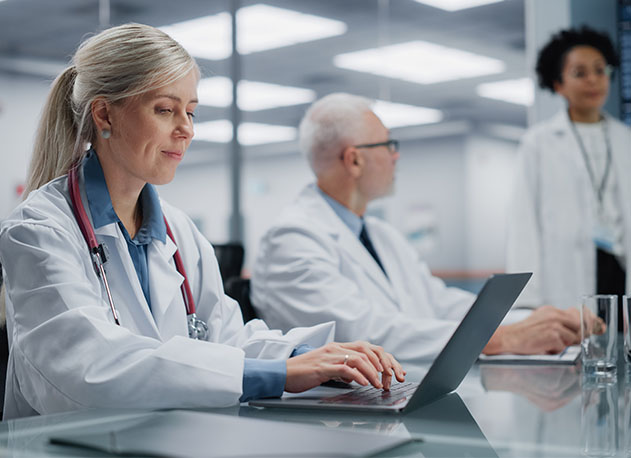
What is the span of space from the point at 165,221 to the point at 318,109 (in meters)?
0.93

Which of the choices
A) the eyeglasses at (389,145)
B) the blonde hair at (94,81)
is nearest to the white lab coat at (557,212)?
the eyeglasses at (389,145)

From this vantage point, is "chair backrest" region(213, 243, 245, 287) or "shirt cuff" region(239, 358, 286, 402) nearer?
"shirt cuff" region(239, 358, 286, 402)

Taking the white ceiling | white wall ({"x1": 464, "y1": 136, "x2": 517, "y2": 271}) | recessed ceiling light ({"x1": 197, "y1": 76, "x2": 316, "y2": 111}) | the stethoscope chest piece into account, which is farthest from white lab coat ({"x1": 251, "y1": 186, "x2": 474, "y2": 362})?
white wall ({"x1": 464, "y1": 136, "x2": 517, "y2": 271})

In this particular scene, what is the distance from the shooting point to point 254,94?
17.1ft

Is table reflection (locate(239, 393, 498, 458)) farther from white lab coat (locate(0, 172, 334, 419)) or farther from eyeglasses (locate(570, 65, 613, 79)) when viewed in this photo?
eyeglasses (locate(570, 65, 613, 79))

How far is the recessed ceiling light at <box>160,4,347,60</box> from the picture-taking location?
4.94 m

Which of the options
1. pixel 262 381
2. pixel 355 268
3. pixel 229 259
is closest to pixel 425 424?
pixel 262 381

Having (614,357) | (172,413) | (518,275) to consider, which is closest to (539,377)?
(614,357)

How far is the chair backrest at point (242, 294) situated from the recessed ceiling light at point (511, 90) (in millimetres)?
3594

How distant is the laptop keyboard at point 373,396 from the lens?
1.12 meters

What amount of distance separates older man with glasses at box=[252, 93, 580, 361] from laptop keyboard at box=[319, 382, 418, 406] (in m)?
0.65

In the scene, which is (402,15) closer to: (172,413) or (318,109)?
(318,109)

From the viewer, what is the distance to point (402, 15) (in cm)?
522

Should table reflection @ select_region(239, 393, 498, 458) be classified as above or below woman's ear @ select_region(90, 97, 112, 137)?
below
